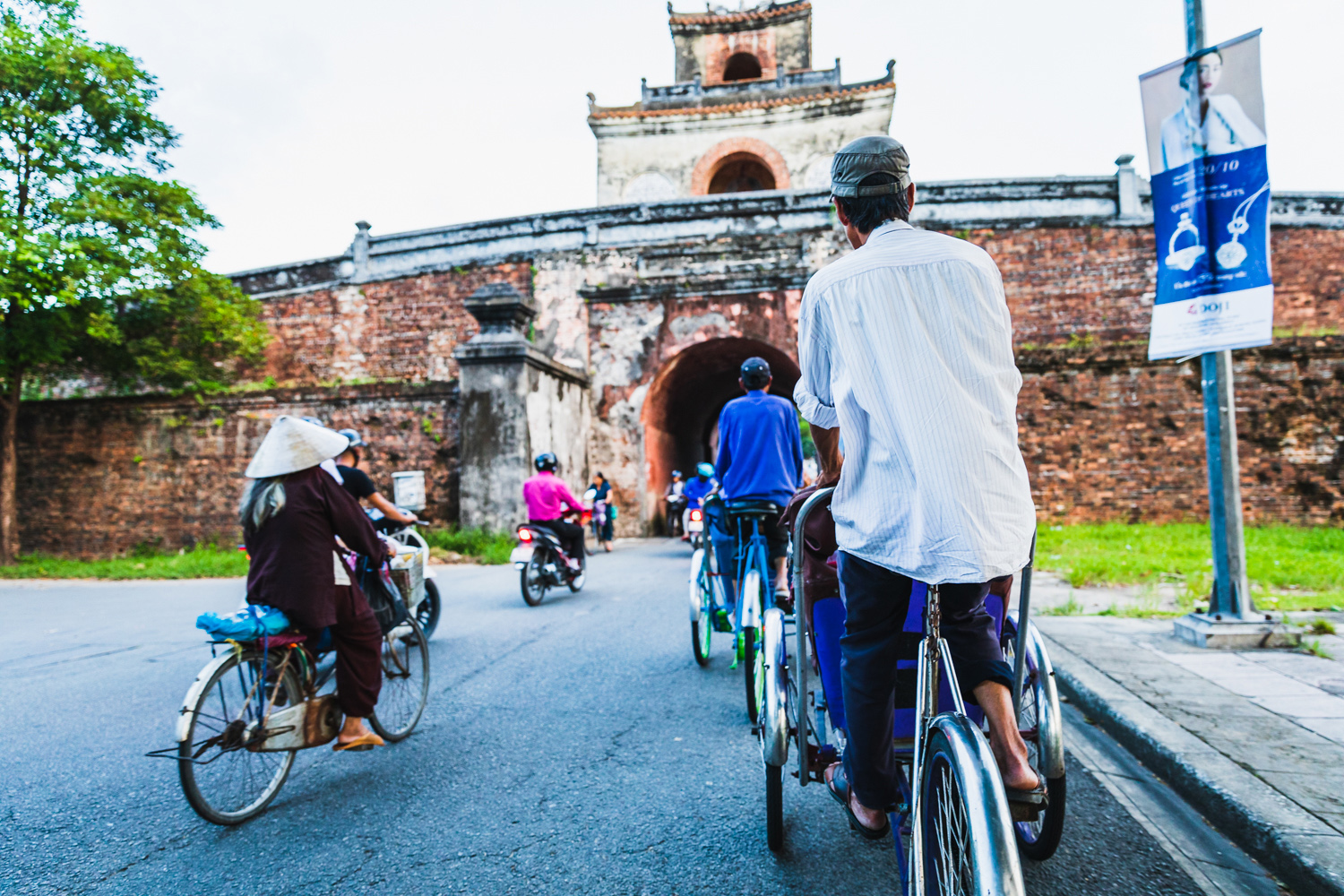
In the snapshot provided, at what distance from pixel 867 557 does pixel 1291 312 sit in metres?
16.9

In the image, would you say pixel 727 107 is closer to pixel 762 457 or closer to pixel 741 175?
pixel 741 175

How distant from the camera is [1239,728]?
3.02 metres

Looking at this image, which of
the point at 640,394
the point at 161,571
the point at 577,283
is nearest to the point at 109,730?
the point at 161,571

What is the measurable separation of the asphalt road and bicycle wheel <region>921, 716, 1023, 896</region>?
2.52ft

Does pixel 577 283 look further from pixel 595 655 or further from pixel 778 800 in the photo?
pixel 778 800

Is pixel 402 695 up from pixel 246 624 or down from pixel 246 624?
down

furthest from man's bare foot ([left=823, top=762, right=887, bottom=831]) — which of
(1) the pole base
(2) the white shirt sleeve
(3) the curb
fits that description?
(1) the pole base

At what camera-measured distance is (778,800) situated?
2381 millimetres

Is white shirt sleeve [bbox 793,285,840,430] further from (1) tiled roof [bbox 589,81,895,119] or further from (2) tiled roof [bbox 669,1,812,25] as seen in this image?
(2) tiled roof [bbox 669,1,812,25]

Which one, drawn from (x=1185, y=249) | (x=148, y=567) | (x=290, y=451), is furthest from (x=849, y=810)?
(x=148, y=567)

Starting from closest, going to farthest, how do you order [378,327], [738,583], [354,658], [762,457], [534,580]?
[354,658]
[762,457]
[738,583]
[534,580]
[378,327]

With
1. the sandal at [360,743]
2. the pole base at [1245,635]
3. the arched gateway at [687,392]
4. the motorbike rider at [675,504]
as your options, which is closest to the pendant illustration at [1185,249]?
the pole base at [1245,635]

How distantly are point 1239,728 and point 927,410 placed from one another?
2576 mm

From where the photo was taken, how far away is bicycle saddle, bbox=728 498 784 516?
3979 millimetres
